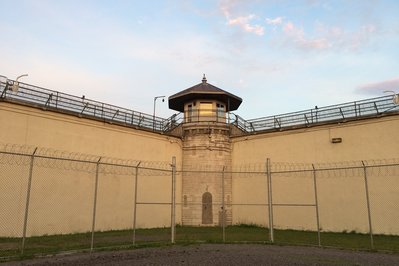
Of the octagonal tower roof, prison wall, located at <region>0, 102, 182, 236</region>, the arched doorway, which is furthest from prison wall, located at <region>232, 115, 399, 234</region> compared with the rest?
prison wall, located at <region>0, 102, 182, 236</region>

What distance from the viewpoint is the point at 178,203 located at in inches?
919

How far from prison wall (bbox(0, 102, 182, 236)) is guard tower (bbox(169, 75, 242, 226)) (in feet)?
4.81

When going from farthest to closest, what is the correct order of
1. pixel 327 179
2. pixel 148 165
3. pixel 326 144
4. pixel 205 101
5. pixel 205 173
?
pixel 205 101 → pixel 205 173 → pixel 148 165 → pixel 326 144 → pixel 327 179

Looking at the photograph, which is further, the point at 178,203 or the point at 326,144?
the point at 178,203

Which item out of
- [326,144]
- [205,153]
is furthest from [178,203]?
[326,144]

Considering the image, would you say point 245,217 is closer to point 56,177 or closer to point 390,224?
point 390,224

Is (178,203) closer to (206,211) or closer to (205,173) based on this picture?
(206,211)

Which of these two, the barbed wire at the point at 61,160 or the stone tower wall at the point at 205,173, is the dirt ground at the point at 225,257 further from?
the stone tower wall at the point at 205,173

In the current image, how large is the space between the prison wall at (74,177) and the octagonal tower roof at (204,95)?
3936 millimetres

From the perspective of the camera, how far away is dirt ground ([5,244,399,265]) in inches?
370

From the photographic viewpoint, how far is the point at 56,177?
17484 mm

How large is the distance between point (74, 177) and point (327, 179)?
13632 mm

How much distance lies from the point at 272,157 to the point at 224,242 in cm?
1015

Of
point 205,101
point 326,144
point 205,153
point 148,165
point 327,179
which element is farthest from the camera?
point 205,101
